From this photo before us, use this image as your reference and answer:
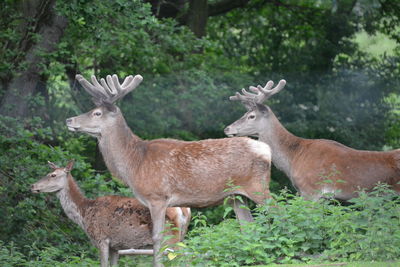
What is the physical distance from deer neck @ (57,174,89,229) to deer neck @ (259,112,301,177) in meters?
2.92

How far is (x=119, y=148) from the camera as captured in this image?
1044 cm

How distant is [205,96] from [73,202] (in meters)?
7.23

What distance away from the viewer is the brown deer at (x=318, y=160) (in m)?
10.5

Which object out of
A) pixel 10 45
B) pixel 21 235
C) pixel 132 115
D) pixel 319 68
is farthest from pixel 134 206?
pixel 319 68

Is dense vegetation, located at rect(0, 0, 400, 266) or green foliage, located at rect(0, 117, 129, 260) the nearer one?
dense vegetation, located at rect(0, 0, 400, 266)

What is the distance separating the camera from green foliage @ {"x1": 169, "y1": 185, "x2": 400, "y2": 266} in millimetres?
7793

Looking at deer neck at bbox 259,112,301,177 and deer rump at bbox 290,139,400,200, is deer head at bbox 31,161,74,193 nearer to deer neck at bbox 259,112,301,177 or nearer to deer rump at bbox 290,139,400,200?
deer neck at bbox 259,112,301,177

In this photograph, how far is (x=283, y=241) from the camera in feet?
27.5

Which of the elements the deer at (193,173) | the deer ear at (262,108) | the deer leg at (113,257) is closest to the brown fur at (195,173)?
the deer at (193,173)

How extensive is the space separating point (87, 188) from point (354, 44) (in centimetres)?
933

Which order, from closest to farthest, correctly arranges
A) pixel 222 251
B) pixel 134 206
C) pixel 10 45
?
pixel 222 251, pixel 134 206, pixel 10 45

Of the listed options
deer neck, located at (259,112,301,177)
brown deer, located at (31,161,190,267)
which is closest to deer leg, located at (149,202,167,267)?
brown deer, located at (31,161,190,267)

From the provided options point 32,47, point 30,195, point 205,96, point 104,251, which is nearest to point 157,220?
point 104,251

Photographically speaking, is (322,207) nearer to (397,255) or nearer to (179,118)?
(397,255)
